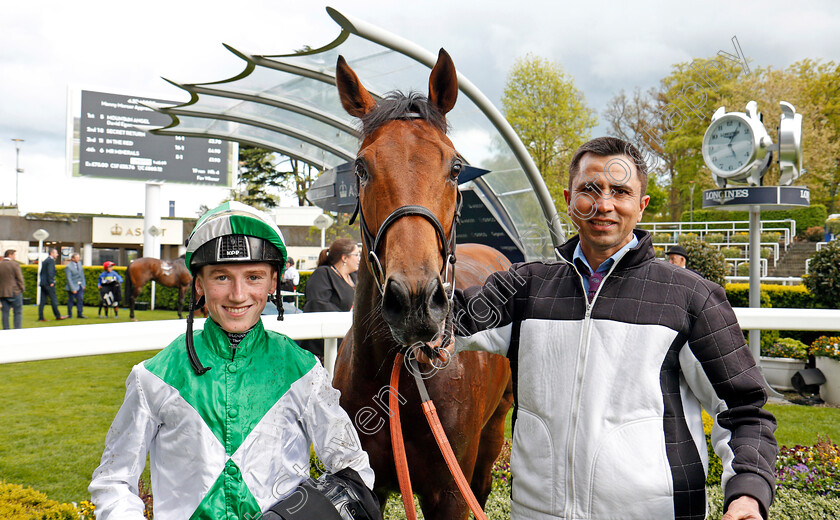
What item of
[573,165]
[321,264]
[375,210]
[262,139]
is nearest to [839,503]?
[573,165]

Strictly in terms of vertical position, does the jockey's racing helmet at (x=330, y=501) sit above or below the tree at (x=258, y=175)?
below

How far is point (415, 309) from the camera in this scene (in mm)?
1473

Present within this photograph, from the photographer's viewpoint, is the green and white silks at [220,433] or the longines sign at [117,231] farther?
the longines sign at [117,231]

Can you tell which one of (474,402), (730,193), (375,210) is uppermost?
(730,193)

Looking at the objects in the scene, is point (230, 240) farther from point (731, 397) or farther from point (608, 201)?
point (731, 397)

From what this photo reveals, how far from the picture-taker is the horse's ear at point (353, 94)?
209cm

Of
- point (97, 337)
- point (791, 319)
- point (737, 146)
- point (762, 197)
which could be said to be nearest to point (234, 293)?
point (97, 337)

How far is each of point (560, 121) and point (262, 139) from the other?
12.5 meters

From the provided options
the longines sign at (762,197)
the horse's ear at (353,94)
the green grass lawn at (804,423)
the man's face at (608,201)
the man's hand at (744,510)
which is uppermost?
the longines sign at (762,197)

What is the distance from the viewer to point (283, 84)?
715cm

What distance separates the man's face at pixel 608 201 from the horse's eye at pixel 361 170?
27.0 inches

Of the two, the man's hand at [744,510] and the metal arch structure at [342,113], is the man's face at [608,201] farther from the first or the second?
the metal arch structure at [342,113]

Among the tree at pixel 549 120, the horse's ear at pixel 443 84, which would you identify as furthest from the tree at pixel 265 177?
the horse's ear at pixel 443 84

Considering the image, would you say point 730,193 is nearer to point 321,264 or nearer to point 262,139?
point 321,264
